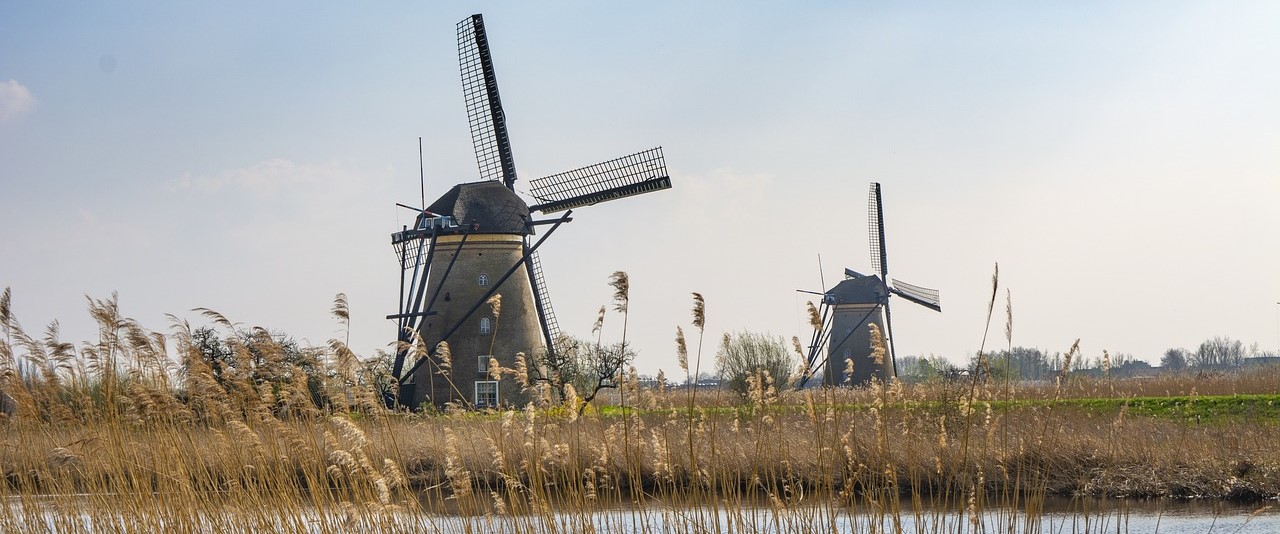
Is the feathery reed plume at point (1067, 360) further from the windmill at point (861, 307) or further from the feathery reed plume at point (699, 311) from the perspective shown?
the windmill at point (861, 307)

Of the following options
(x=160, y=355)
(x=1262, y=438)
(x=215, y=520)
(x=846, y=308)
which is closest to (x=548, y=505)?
(x=215, y=520)

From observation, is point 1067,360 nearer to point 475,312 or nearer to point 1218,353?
point 475,312

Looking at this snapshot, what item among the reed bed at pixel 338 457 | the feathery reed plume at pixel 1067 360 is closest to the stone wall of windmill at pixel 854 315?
the reed bed at pixel 338 457


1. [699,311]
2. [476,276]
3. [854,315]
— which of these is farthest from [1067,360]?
[854,315]

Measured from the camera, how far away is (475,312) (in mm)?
24266

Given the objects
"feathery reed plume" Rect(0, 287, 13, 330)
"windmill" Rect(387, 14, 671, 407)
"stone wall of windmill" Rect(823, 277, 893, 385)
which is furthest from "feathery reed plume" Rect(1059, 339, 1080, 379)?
"stone wall of windmill" Rect(823, 277, 893, 385)

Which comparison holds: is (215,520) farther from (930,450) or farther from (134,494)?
(930,450)

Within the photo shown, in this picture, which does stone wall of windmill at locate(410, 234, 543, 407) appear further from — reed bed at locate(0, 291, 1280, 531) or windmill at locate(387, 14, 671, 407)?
reed bed at locate(0, 291, 1280, 531)

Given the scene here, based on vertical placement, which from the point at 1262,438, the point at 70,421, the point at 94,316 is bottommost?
the point at 1262,438

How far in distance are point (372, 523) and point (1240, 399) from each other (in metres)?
19.7

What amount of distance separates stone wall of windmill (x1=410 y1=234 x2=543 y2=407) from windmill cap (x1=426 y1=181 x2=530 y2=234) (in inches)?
9.0

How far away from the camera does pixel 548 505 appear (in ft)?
17.4

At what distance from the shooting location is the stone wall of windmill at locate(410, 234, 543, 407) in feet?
79.1

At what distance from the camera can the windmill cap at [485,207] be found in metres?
24.2
